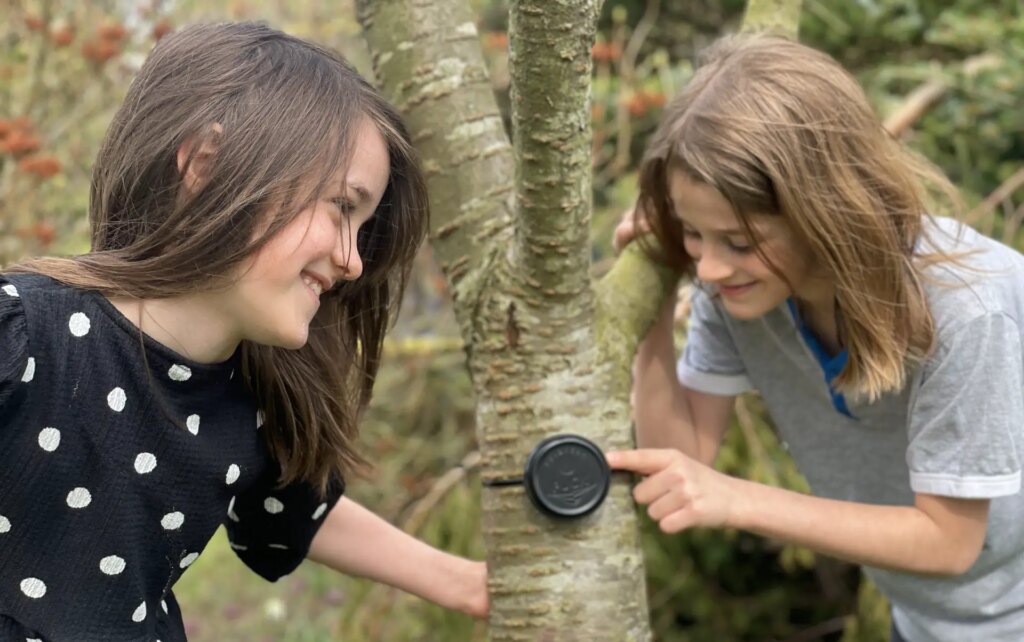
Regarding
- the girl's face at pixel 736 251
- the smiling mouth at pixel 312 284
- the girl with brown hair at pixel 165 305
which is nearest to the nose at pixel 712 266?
the girl's face at pixel 736 251

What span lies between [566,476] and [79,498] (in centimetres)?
66

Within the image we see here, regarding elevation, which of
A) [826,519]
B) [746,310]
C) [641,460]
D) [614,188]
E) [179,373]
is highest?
[179,373]

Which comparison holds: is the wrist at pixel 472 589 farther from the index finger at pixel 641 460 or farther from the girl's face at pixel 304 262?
the girl's face at pixel 304 262

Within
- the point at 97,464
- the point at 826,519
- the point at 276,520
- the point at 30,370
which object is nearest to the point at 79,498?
the point at 97,464

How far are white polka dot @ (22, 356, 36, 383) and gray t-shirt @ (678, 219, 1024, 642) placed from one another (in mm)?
1157

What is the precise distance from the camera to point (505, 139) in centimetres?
175

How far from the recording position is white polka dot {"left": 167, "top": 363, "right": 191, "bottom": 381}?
4.30ft

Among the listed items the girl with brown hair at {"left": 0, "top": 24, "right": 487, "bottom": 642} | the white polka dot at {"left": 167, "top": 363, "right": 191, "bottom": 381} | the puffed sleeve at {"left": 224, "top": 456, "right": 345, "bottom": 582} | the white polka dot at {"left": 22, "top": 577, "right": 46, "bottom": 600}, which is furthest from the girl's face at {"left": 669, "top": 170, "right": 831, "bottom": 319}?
the white polka dot at {"left": 22, "top": 577, "right": 46, "bottom": 600}

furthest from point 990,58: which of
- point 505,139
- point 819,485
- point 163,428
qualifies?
point 163,428

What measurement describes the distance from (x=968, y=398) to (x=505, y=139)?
0.83m

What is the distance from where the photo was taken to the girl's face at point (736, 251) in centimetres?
162

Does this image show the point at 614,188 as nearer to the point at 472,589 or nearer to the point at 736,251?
the point at 736,251

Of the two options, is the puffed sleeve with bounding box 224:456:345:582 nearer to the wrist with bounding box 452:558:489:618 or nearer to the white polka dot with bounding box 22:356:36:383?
the wrist with bounding box 452:558:489:618

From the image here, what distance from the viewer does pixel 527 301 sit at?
5.24 ft
